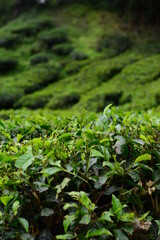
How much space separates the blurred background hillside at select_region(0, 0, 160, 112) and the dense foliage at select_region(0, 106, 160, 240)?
6789 millimetres

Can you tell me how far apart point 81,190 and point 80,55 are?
17115 mm

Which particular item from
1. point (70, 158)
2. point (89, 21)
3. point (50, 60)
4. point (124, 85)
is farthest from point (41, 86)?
point (70, 158)

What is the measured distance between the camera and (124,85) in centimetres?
1149

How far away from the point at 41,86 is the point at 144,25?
37.2 ft

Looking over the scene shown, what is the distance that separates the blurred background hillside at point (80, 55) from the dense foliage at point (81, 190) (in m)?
6.79

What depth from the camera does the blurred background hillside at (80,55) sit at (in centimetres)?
1151

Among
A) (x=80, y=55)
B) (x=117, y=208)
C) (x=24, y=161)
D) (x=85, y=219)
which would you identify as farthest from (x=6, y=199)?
(x=80, y=55)

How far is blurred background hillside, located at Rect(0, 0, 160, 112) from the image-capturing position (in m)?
11.5

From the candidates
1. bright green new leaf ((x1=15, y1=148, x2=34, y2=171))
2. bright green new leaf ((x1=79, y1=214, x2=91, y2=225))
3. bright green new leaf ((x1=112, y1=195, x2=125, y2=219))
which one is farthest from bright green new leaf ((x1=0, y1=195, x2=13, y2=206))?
bright green new leaf ((x1=112, y1=195, x2=125, y2=219))

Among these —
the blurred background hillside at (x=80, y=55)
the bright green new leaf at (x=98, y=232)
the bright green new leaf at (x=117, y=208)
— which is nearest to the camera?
the bright green new leaf at (x=98, y=232)

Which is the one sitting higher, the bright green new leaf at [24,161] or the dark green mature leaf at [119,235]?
the bright green new leaf at [24,161]

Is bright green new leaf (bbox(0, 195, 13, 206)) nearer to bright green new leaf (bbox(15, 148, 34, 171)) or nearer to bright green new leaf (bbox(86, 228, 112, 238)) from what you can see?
bright green new leaf (bbox(15, 148, 34, 171))

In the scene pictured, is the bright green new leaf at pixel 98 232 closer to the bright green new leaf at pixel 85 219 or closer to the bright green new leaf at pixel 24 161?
the bright green new leaf at pixel 85 219

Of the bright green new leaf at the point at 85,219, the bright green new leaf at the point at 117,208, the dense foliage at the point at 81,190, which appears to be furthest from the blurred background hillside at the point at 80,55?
the bright green new leaf at the point at 85,219
